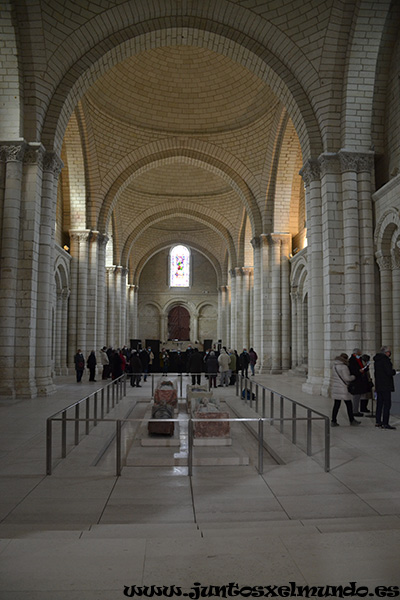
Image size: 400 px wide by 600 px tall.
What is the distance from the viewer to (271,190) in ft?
71.2

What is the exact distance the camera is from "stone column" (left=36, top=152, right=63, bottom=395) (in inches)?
505

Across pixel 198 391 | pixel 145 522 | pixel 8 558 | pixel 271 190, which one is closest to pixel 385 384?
pixel 198 391

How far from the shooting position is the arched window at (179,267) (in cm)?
4300

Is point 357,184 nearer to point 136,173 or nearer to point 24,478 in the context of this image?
point 24,478

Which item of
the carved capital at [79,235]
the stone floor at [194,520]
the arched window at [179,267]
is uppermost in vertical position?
the arched window at [179,267]

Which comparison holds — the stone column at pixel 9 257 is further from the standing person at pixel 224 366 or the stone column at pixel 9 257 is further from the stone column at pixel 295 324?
the stone column at pixel 295 324

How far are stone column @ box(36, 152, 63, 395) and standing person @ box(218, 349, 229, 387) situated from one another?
5594 mm

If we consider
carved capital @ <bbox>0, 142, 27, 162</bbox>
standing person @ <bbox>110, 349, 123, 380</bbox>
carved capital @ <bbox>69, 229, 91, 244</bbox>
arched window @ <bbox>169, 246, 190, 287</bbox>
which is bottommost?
standing person @ <bbox>110, 349, 123, 380</bbox>

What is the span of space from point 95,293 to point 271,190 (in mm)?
9196

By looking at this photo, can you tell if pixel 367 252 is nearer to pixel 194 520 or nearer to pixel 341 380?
pixel 341 380

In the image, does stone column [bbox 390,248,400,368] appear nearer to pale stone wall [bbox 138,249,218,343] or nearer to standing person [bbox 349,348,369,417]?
standing person [bbox 349,348,369,417]

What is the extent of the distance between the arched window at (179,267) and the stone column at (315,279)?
97.0 ft

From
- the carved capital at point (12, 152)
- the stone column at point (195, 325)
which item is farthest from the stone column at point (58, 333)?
the stone column at point (195, 325)

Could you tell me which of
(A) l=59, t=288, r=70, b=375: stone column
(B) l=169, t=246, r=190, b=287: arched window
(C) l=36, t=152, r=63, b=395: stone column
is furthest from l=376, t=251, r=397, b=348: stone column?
(B) l=169, t=246, r=190, b=287: arched window
